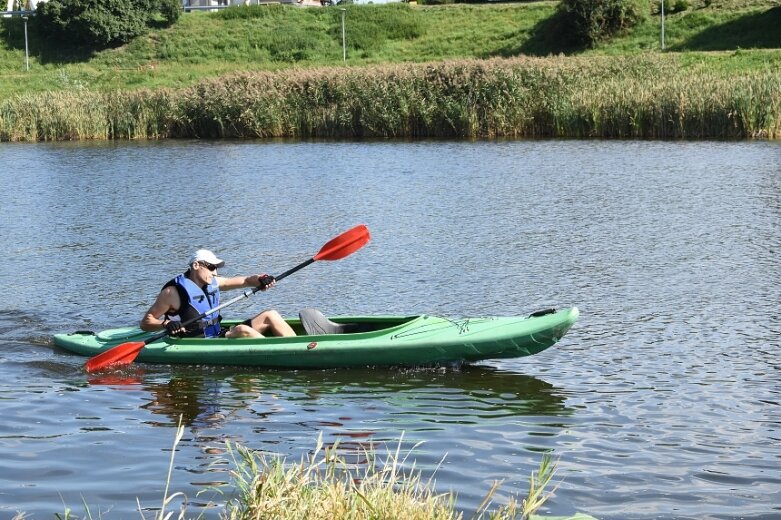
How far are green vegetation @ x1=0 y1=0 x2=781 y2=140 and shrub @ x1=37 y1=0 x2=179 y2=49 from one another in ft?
3.71

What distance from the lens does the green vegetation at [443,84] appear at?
25.3 meters

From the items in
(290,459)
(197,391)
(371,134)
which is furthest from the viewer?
(371,134)

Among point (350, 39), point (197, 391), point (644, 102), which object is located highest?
point (350, 39)

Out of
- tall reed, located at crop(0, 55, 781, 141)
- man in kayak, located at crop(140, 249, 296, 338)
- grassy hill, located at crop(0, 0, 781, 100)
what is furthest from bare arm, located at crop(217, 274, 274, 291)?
grassy hill, located at crop(0, 0, 781, 100)

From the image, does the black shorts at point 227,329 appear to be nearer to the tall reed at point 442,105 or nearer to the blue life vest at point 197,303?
the blue life vest at point 197,303

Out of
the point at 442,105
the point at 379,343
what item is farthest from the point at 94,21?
the point at 379,343

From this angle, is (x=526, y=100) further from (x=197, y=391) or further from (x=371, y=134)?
(x=197, y=391)

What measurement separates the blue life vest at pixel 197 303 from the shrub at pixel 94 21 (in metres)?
43.2

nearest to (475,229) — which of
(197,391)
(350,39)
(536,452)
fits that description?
(197,391)

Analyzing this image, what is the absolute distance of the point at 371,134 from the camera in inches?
1149

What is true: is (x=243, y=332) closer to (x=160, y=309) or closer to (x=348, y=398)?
(x=160, y=309)

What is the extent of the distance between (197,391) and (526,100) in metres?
20.3

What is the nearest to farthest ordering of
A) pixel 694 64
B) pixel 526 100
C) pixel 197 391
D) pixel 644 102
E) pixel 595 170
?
1. pixel 197 391
2. pixel 595 170
3. pixel 644 102
4. pixel 526 100
5. pixel 694 64

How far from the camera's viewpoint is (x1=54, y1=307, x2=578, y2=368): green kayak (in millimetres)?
8070
